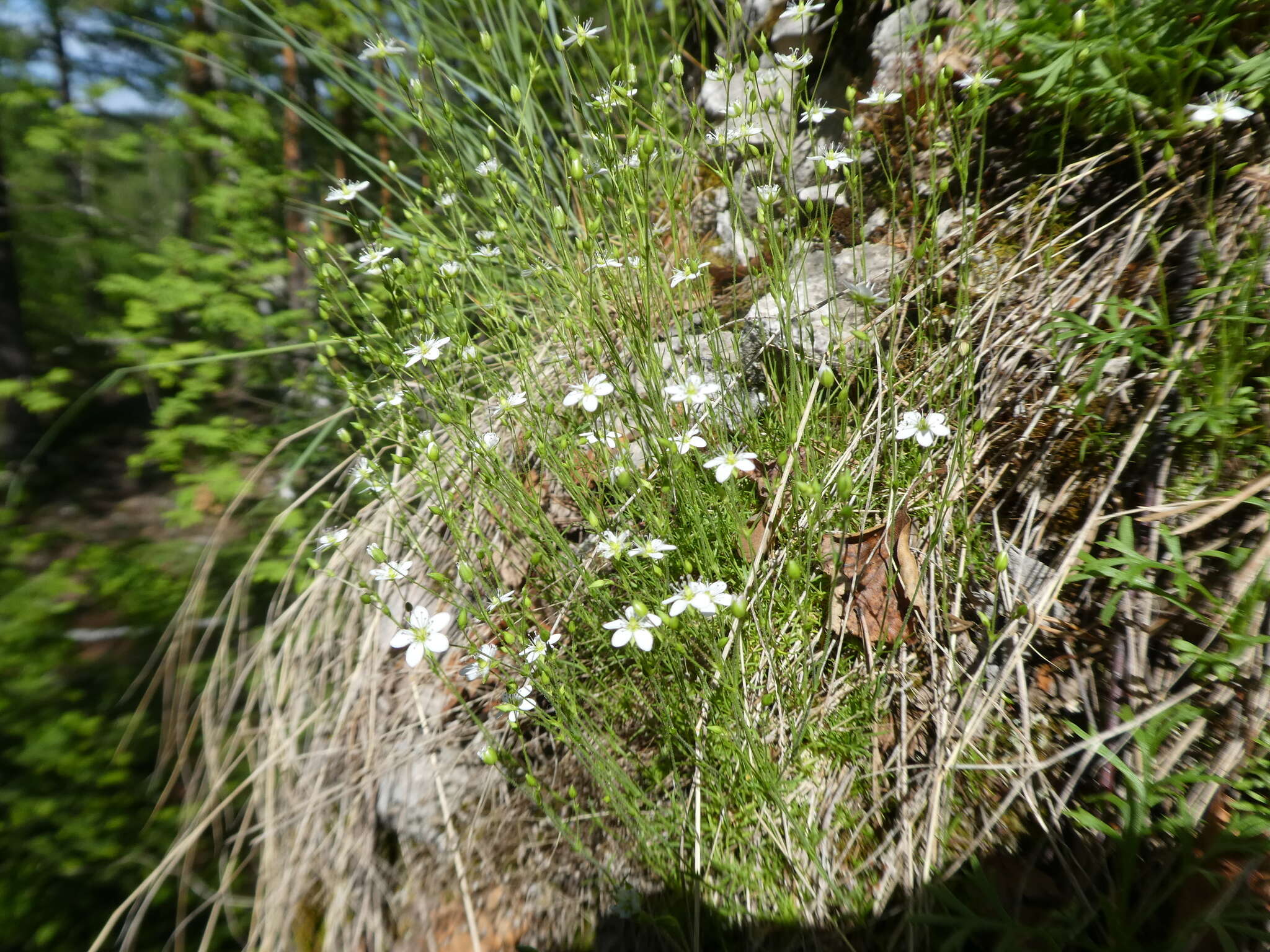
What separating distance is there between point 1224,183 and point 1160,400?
0.64 metres

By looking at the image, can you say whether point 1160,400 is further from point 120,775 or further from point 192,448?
point 192,448

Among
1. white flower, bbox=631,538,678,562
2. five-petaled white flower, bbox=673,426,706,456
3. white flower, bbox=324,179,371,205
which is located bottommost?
white flower, bbox=631,538,678,562

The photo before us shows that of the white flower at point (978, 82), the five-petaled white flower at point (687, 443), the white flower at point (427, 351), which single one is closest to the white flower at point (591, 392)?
the five-petaled white flower at point (687, 443)

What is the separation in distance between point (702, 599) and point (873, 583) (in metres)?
0.50

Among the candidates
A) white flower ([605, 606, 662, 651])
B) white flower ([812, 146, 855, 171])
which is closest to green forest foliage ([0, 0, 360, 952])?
white flower ([605, 606, 662, 651])

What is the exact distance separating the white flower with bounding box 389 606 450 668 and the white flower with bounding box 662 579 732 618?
17.3 inches

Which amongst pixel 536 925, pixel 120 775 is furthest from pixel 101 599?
pixel 536 925

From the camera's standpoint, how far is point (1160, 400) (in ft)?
4.07

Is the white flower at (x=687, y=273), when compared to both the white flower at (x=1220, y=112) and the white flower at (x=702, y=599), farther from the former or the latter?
the white flower at (x=1220, y=112)

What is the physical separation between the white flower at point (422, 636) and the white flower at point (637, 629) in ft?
1.06

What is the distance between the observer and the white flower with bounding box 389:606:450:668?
1.19 meters

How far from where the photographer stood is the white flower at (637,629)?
3.74 feet

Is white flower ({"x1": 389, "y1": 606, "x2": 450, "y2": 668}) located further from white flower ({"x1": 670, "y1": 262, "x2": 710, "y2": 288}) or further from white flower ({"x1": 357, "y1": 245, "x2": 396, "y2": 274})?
white flower ({"x1": 670, "y1": 262, "x2": 710, "y2": 288})

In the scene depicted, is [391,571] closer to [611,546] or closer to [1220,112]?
[611,546]
